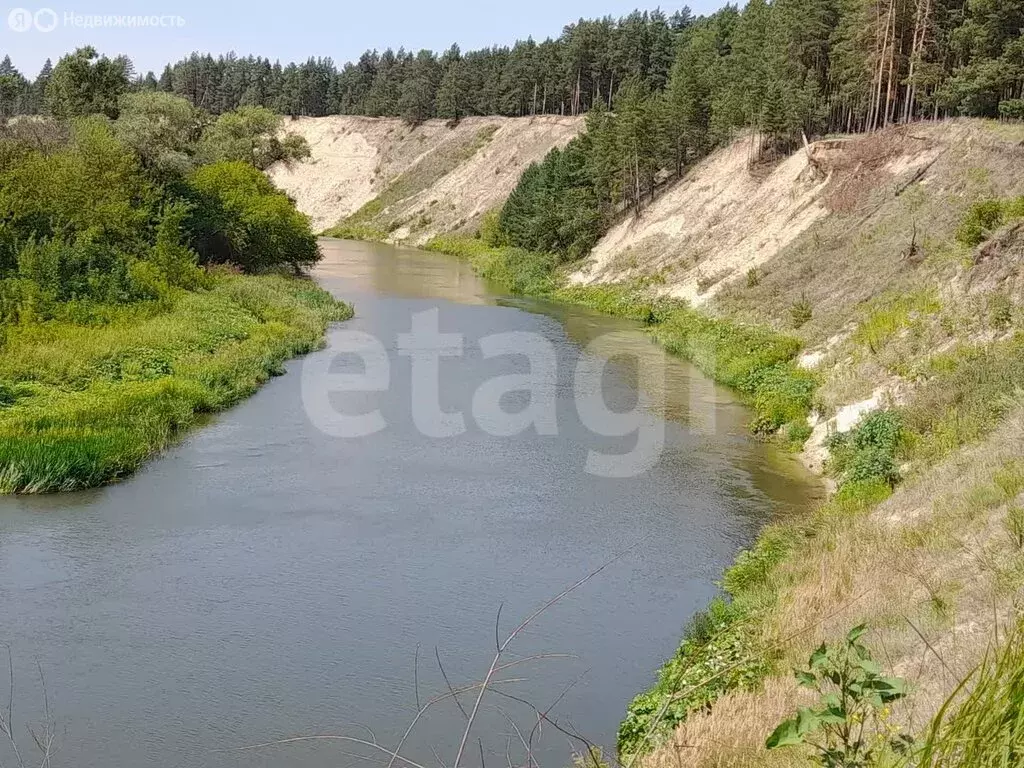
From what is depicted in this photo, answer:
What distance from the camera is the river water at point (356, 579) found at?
11.0m

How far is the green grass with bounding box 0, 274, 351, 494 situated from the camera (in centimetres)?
1833

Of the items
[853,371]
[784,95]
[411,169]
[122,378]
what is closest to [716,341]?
[853,371]

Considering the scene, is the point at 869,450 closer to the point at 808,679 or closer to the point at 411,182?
the point at 808,679

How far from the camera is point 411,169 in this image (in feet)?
324

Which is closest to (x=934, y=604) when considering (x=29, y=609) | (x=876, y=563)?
(x=876, y=563)

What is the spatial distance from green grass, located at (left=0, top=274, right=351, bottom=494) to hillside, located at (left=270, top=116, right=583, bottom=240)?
50255 millimetres

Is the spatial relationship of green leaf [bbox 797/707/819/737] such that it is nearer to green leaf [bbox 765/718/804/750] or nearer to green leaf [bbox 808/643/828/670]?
green leaf [bbox 765/718/804/750]

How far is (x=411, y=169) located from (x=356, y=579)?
88.1 meters

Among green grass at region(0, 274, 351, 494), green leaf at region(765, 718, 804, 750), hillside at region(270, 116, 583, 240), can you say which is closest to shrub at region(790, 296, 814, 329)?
green grass at region(0, 274, 351, 494)

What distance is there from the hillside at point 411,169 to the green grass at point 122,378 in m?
50.3

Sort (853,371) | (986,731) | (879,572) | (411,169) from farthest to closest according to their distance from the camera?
(411,169) < (853,371) < (879,572) < (986,731)

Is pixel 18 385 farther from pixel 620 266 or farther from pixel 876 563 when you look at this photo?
pixel 620 266

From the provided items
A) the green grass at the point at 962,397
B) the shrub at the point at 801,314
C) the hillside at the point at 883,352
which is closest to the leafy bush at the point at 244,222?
the hillside at the point at 883,352

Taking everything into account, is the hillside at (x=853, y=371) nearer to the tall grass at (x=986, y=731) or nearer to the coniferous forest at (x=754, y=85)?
the tall grass at (x=986, y=731)
